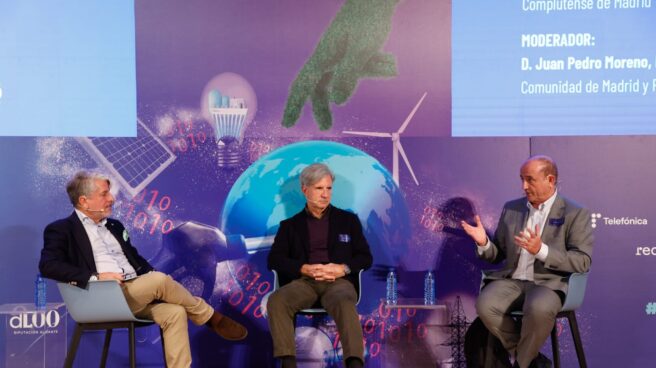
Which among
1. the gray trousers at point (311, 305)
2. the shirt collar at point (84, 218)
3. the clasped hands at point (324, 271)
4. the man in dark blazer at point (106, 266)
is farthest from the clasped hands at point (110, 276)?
the clasped hands at point (324, 271)

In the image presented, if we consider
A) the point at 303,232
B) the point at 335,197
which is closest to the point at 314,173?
the point at 303,232

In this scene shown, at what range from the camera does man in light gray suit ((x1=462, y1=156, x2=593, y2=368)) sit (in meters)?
4.42

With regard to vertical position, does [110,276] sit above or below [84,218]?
below

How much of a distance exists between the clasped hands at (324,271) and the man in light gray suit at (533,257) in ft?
2.64

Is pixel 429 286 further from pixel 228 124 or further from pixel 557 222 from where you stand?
pixel 228 124

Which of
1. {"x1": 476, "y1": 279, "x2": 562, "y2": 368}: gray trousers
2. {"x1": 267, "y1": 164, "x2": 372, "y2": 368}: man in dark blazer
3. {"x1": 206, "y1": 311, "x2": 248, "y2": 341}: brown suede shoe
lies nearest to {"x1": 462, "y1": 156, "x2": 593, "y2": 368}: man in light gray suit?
{"x1": 476, "y1": 279, "x2": 562, "y2": 368}: gray trousers

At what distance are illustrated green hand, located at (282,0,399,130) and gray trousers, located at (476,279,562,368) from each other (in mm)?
1648

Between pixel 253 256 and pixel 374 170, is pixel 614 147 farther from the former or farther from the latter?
pixel 253 256

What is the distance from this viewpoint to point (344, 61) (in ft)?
17.8

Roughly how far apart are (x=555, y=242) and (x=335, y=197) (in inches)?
60.5

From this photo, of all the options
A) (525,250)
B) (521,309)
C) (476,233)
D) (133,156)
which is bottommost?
(521,309)

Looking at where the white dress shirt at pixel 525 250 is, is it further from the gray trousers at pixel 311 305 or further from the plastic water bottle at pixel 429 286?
the gray trousers at pixel 311 305

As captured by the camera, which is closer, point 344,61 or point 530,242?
point 530,242

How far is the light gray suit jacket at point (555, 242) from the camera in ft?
14.8
